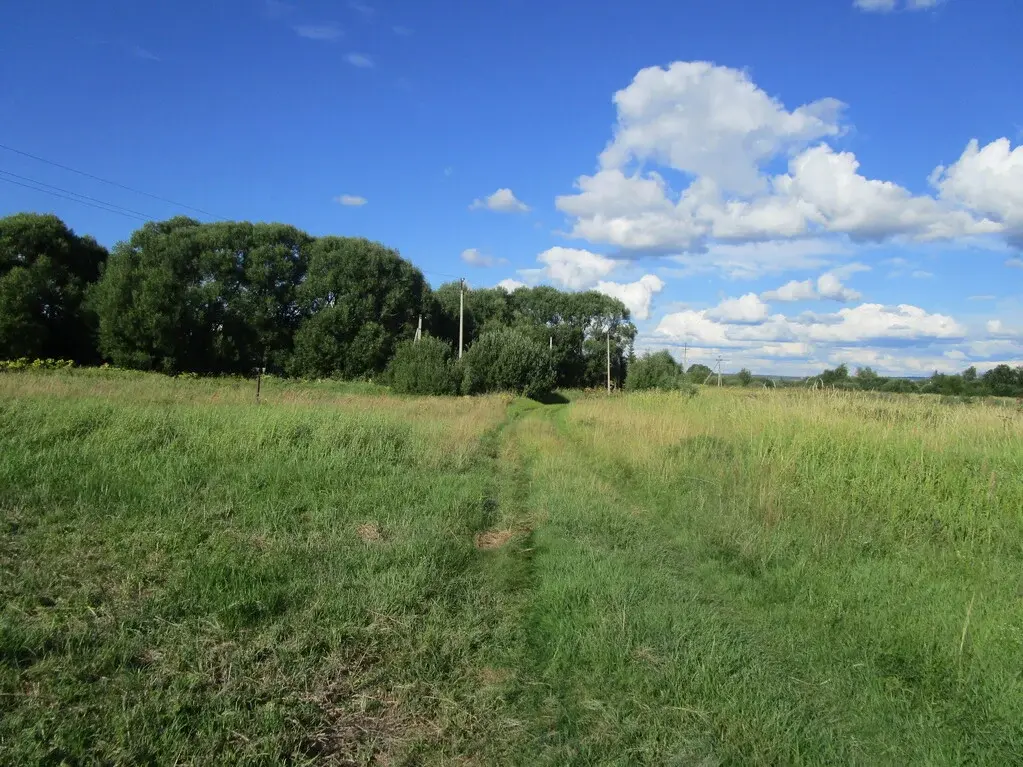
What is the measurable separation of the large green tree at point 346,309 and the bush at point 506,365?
11460mm

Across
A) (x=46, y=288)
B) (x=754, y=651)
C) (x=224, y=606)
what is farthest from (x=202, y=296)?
(x=754, y=651)

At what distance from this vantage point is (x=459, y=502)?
7754 millimetres

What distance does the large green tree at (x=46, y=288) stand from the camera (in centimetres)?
3359

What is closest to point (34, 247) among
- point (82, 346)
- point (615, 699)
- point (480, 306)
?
point (82, 346)

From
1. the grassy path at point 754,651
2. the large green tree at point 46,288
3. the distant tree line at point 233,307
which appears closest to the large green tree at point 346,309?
the distant tree line at point 233,307

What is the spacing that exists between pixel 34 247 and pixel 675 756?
45.6 m

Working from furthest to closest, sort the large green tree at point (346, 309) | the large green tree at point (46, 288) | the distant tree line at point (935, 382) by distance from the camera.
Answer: the large green tree at point (346, 309), the large green tree at point (46, 288), the distant tree line at point (935, 382)

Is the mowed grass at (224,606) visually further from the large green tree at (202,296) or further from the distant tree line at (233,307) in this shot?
the large green tree at (202,296)

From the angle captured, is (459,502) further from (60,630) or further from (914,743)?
(914,743)

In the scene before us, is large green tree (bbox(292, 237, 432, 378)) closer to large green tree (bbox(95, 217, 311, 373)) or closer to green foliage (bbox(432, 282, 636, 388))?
large green tree (bbox(95, 217, 311, 373))

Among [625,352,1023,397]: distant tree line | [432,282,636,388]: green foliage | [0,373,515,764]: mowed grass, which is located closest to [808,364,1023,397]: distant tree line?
[625,352,1023,397]: distant tree line

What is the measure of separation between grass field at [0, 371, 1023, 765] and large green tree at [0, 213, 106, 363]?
31.1 metres

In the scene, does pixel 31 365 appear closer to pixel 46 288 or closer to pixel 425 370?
pixel 46 288

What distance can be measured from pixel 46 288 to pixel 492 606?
42.5 m
